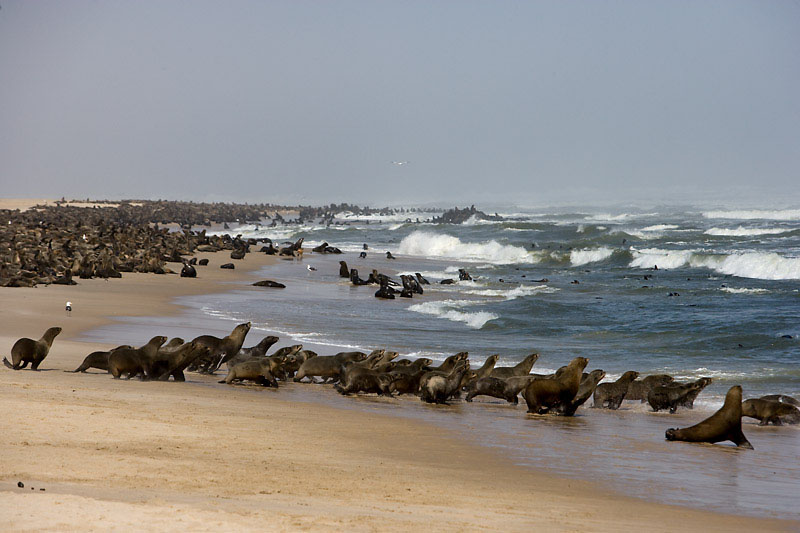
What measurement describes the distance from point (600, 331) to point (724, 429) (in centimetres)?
981

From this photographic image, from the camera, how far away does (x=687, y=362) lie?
14875mm

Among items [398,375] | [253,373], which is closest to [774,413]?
[398,375]

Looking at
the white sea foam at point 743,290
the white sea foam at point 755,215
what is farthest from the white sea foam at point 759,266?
the white sea foam at point 755,215

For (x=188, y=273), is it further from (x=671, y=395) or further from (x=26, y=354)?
(x=671, y=395)

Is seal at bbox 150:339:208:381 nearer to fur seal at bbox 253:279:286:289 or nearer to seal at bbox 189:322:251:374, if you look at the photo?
seal at bbox 189:322:251:374

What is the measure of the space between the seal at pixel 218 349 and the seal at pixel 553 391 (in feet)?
12.7

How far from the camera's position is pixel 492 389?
36.8 ft

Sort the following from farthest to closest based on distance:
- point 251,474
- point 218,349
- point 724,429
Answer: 1. point 218,349
2. point 724,429
3. point 251,474

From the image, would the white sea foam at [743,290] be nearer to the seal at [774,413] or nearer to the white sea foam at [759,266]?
the white sea foam at [759,266]

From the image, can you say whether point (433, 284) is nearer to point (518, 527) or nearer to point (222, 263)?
point (222, 263)

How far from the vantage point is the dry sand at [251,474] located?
15.7ft

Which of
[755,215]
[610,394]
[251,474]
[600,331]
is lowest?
[600,331]

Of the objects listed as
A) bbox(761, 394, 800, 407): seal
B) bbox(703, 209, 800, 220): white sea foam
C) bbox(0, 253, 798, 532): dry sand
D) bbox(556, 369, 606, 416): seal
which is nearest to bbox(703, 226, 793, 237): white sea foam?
bbox(703, 209, 800, 220): white sea foam

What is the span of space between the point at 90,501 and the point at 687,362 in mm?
11845
